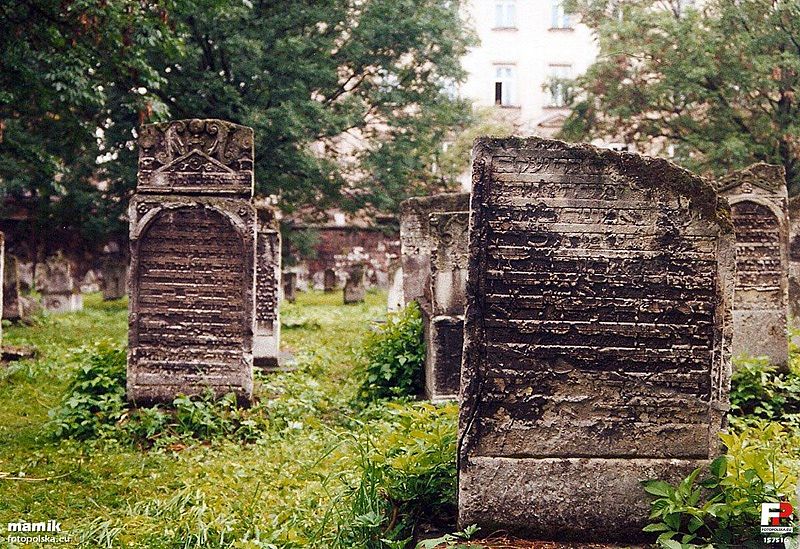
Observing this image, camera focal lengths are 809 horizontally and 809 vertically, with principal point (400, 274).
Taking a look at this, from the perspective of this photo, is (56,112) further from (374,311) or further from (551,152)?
(551,152)

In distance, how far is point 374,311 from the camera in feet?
→ 57.4

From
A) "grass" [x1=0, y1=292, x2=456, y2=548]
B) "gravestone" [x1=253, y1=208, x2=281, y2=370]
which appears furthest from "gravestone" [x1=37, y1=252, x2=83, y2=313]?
"gravestone" [x1=253, y1=208, x2=281, y2=370]

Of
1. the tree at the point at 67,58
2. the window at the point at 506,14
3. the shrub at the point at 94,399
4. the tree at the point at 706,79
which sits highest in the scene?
the window at the point at 506,14

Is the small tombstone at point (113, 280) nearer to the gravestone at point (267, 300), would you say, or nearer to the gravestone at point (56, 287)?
the gravestone at point (56, 287)

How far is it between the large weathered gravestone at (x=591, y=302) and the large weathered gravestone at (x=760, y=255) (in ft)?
14.7

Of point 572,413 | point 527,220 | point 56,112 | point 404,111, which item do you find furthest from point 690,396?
point 404,111

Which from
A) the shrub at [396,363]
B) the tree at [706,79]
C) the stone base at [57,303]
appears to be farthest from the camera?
the tree at [706,79]

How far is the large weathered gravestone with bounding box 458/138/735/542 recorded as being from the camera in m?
3.81

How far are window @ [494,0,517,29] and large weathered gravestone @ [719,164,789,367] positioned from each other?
2649cm

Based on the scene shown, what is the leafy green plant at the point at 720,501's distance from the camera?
345cm

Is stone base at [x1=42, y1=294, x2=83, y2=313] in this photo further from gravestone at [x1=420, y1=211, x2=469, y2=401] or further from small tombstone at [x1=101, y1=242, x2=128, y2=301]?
gravestone at [x1=420, y1=211, x2=469, y2=401]

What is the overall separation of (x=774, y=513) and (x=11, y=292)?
1293cm

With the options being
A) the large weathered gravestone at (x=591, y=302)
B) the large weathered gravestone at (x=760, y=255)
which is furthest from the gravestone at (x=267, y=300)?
the large weathered gravestone at (x=591, y=302)

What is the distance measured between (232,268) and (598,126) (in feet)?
53.6
